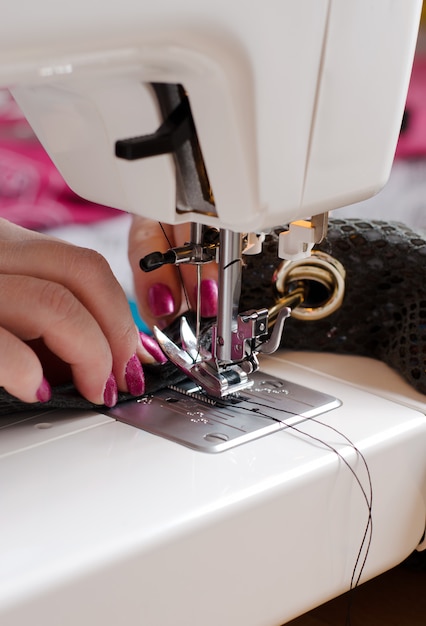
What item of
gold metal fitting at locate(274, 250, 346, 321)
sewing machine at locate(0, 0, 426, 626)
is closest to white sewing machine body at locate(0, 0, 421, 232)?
sewing machine at locate(0, 0, 426, 626)

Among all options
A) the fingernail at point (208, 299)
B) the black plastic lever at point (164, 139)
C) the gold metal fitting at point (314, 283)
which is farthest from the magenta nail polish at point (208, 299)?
the black plastic lever at point (164, 139)

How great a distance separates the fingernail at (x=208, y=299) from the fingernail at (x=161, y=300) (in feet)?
0.11

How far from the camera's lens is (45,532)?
59cm

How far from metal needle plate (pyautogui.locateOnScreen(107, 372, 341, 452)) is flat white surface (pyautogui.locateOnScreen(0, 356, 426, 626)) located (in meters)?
0.01

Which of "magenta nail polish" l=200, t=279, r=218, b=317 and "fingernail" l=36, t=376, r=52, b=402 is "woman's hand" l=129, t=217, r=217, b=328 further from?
"fingernail" l=36, t=376, r=52, b=402

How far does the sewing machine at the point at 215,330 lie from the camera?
54cm

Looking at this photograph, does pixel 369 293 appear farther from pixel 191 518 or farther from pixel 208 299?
pixel 191 518

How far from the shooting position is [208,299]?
2.81 ft

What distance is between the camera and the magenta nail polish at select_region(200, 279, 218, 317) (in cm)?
85

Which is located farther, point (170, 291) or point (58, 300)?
point (170, 291)

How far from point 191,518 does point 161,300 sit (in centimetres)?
29

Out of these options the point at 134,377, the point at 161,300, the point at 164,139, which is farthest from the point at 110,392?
the point at 164,139

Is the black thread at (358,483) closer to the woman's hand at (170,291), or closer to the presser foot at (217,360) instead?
the presser foot at (217,360)

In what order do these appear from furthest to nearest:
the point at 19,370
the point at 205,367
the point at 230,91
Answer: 1. the point at 205,367
2. the point at 19,370
3. the point at 230,91
